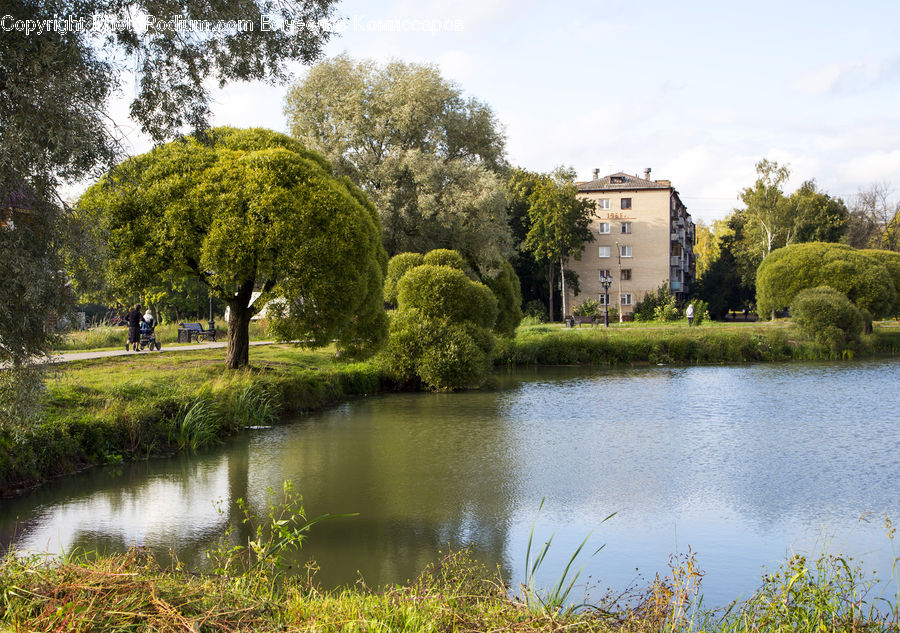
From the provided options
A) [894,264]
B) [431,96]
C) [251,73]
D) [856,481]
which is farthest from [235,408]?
[894,264]

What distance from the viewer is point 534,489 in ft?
38.1

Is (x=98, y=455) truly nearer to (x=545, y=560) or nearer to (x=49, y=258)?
(x=49, y=258)

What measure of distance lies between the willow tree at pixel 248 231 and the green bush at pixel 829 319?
26.7 meters

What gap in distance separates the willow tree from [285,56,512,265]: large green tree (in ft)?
59.0

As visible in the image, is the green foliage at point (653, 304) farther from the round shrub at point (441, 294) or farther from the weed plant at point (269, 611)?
the weed plant at point (269, 611)

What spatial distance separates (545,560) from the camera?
833 centimetres

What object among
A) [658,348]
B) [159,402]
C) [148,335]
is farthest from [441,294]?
[658,348]

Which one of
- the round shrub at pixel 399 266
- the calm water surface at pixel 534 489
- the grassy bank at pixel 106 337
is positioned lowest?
the calm water surface at pixel 534 489

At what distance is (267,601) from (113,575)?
37.2 inches

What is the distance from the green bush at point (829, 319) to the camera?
3684 cm

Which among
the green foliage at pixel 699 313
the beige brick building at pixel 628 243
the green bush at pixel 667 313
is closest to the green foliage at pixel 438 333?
the green foliage at pixel 699 313

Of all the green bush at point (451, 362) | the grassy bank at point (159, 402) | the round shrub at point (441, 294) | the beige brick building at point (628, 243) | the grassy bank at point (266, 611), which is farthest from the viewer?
the beige brick building at point (628, 243)

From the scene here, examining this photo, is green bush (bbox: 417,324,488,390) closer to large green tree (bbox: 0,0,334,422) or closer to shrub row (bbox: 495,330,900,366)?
shrub row (bbox: 495,330,900,366)

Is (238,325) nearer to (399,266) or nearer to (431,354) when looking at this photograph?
(431,354)
